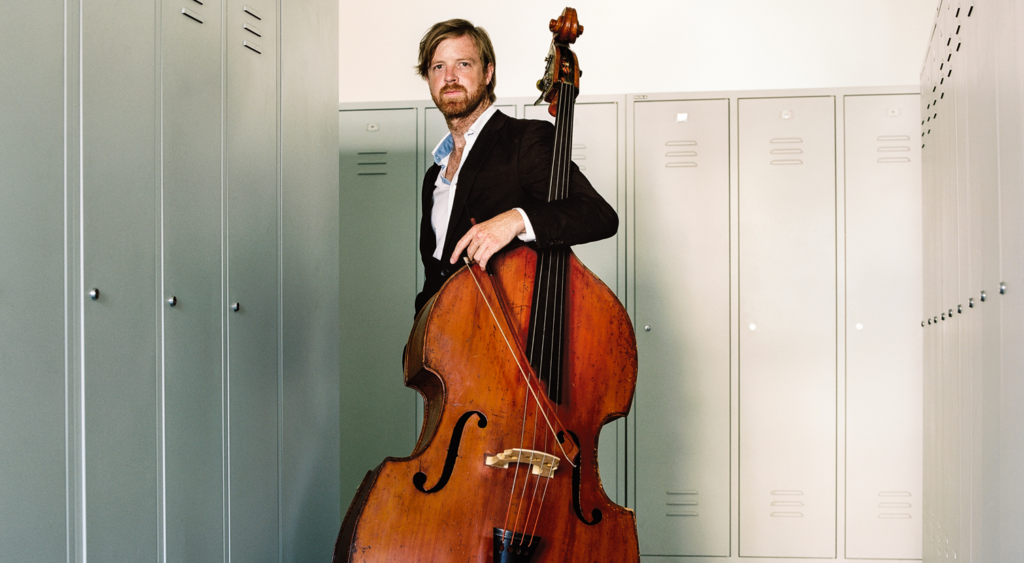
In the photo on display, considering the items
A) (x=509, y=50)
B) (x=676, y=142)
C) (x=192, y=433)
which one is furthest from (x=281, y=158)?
(x=509, y=50)

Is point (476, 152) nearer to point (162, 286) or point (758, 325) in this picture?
point (162, 286)

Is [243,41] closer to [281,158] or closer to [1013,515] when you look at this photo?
[281,158]

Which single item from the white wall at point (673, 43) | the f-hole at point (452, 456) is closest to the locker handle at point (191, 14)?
the f-hole at point (452, 456)

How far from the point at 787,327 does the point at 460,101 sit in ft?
6.39

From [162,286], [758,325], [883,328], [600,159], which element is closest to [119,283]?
[162,286]

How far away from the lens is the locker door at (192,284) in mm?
1505

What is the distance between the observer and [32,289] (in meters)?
1.15

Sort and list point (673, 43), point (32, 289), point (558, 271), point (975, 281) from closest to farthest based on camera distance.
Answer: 1. point (32, 289)
2. point (558, 271)
3. point (975, 281)
4. point (673, 43)

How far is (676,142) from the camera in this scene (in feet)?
10.2

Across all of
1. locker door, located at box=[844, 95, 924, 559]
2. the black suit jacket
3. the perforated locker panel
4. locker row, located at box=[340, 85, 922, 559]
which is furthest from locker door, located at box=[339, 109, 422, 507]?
locker door, located at box=[844, 95, 924, 559]

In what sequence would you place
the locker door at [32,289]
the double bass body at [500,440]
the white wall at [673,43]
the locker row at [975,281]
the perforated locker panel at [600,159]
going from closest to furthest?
the locker door at [32,289], the double bass body at [500,440], the locker row at [975,281], the perforated locker panel at [600,159], the white wall at [673,43]

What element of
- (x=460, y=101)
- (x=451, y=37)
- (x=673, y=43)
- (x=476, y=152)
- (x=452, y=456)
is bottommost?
(x=452, y=456)

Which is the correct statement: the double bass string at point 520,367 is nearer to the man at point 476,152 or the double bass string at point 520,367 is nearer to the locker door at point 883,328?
the man at point 476,152

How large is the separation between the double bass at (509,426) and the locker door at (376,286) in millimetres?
1695
